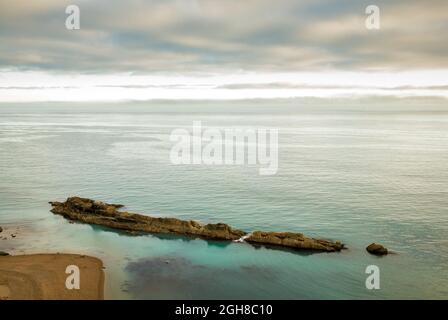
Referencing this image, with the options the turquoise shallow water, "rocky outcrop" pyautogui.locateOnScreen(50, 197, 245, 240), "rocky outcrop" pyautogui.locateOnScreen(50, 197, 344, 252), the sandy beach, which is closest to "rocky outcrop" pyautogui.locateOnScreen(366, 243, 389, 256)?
the turquoise shallow water

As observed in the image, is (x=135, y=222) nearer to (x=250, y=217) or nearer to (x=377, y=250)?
(x=250, y=217)

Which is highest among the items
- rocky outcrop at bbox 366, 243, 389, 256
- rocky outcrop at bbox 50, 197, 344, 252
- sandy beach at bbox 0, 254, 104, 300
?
rocky outcrop at bbox 50, 197, 344, 252

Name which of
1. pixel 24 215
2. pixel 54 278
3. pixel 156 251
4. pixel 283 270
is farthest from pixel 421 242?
pixel 24 215

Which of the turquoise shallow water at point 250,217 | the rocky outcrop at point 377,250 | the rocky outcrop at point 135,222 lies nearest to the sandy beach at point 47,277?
the turquoise shallow water at point 250,217

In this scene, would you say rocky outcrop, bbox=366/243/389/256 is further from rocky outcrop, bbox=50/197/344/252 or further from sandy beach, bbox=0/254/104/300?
sandy beach, bbox=0/254/104/300

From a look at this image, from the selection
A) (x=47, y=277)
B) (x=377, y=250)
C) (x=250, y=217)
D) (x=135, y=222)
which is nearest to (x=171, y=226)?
(x=135, y=222)
